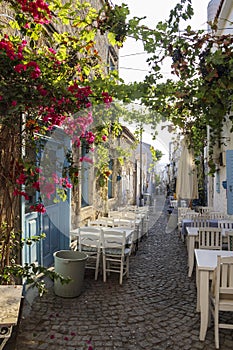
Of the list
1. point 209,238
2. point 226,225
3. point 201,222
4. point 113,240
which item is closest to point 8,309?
point 113,240

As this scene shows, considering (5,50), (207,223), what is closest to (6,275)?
(5,50)

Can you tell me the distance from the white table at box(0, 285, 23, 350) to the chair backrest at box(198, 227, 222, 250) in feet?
11.5

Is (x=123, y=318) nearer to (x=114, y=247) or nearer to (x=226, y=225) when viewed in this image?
(x=114, y=247)

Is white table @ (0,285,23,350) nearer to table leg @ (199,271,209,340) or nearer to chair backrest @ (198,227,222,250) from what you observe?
table leg @ (199,271,209,340)

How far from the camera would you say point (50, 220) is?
5.88m

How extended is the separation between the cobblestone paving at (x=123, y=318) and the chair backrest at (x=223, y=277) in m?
0.67

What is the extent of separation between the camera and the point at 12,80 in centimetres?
288

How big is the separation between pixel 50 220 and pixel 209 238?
300 centimetres

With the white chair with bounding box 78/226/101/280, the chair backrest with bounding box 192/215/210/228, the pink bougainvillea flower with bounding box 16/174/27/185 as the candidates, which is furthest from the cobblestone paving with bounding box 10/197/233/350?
the pink bougainvillea flower with bounding box 16/174/27/185

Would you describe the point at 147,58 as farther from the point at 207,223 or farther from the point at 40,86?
the point at 207,223

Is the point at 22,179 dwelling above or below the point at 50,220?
above

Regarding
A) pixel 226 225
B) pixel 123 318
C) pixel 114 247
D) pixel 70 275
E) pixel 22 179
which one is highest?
pixel 22 179

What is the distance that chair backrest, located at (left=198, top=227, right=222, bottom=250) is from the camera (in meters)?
5.41

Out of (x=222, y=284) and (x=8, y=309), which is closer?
(x=8, y=309)
